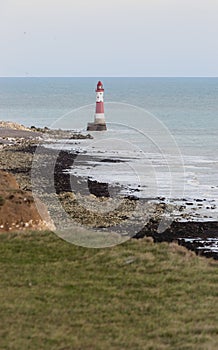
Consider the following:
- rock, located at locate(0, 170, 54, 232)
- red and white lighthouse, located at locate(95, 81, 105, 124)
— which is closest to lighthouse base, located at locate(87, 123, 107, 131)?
red and white lighthouse, located at locate(95, 81, 105, 124)

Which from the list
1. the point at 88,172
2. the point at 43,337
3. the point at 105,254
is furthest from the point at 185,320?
the point at 88,172

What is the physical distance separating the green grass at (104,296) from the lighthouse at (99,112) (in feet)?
135

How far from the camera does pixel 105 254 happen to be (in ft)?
39.4

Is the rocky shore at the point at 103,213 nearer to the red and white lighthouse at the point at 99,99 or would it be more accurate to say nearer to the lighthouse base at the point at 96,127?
the red and white lighthouse at the point at 99,99

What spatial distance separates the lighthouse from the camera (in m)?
53.7

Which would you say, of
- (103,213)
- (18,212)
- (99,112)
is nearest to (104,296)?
(18,212)

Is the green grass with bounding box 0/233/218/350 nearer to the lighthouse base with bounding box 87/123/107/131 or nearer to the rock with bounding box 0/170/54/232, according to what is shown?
the rock with bounding box 0/170/54/232

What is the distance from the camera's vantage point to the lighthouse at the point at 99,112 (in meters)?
53.7

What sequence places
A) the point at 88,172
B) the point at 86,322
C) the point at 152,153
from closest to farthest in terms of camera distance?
the point at 86,322 → the point at 88,172 → the point at 152,153

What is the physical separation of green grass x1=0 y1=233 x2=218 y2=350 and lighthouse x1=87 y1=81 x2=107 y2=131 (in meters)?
41.1

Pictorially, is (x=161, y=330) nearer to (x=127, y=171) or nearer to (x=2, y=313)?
(x=2, y=313)

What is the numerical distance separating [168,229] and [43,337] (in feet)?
40.9

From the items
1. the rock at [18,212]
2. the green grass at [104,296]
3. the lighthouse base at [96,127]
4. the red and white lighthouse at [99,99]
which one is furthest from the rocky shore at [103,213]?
the lighthouse base at [96,127]

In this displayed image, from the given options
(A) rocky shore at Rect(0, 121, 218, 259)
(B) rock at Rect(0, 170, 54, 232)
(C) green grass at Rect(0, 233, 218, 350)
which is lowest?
(A) rocky shore at Rect(0, 121, 218, 259)
